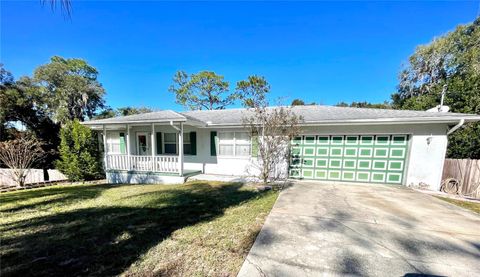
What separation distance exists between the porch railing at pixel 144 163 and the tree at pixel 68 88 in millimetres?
13097

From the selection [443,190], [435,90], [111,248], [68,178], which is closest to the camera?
[111,248]

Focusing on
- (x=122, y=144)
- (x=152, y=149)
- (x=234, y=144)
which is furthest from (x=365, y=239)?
(x=122, y=144)

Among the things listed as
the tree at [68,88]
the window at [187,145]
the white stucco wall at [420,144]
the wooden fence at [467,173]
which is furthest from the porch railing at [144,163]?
the tree at [68,88]

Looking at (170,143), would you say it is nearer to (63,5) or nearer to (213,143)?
(213,143)

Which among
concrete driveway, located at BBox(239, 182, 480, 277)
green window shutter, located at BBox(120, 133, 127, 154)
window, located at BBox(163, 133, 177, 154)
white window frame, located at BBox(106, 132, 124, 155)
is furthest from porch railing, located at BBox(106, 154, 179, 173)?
concrete driveway, located at BBox(239, 182, 480, 277)

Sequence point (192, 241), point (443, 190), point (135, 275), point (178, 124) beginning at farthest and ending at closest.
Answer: point (178, 124) → point (443, 190) → point (192, 241) → point (135, 275)

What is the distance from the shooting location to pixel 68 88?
1895cm

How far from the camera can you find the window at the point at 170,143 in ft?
32.2

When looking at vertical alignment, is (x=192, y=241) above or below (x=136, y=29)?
below

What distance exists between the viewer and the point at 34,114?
15.2m

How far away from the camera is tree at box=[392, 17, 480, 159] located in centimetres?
888

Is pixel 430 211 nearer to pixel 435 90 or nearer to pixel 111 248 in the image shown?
pixel 111 248

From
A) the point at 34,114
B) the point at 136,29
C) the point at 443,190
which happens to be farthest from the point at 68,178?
the point at 443,190

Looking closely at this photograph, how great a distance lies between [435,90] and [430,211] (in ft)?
39.0
